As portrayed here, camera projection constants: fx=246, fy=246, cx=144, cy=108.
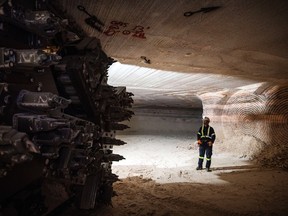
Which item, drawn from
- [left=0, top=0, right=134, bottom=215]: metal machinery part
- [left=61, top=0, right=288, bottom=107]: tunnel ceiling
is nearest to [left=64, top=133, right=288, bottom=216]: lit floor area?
[left=0, top=0, right=134, bottom=215]: metal machinery part

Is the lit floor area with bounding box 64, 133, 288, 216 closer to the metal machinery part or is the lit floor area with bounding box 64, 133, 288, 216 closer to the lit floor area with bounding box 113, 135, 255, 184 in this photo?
the lit floor area with bounding box 113, 135, 255, 184

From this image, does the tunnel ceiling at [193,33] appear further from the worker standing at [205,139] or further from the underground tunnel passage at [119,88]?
the worker standing at [205,139]

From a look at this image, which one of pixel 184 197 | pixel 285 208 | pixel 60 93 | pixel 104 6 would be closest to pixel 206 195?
pixel 184 197

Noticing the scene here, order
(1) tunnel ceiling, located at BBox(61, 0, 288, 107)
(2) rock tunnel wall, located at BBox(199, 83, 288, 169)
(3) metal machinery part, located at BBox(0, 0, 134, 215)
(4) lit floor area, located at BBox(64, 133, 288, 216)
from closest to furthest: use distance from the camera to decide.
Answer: (3) metal machinery part, located at BBox(0, 0, 134, 215), (1) tunnel ceiling, located at BBox(61, 0, 288, 107), (4) lit floor area, located at BBox(64, 133, 288, 216), (2) rock tunnel wall, located at BBox(199, 83, 288, 169)

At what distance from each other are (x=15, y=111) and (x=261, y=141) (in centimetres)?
675

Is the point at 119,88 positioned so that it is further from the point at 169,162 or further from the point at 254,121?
the point at 254,121

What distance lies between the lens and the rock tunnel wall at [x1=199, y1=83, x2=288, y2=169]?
623cm

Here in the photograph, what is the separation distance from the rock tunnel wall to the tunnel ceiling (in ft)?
7.94

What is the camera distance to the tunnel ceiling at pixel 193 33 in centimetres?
191

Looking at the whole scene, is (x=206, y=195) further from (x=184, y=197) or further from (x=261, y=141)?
(x=261, y=141)

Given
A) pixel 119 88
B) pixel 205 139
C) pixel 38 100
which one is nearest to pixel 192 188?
pixel 205 139

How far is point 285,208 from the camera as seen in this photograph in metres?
3.57

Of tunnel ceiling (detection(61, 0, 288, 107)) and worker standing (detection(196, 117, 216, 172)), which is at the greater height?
tunnel ceiling (detection(61, 0, 288, 107))

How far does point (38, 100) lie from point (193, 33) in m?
1.75
